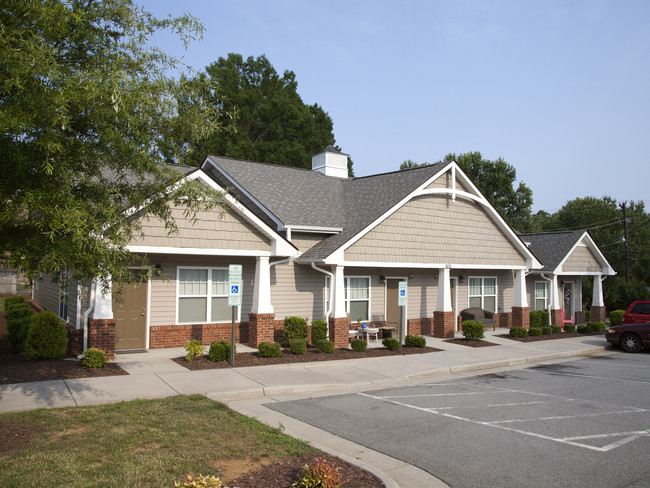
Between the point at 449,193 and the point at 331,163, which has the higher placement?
the point at 331,163

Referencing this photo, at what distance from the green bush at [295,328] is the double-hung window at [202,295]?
1.95 meters

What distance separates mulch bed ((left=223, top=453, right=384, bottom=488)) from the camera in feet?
19.6

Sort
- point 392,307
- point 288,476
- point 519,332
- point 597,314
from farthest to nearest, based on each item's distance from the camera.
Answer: point 597,314, point 519,332, point 392,307, point 288,476

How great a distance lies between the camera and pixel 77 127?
7.09 metres

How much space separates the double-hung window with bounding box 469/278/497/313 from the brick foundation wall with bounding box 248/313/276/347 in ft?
36.9

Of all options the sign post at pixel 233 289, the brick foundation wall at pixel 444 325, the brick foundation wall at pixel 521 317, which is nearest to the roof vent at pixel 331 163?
the brick foundation wall at pixel 444 325

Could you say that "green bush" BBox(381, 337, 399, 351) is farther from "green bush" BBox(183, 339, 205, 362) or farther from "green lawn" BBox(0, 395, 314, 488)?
"green lawn" BBox(0, 395, 314, 488)

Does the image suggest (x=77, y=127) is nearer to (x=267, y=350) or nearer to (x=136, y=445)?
(x=136, y=445)

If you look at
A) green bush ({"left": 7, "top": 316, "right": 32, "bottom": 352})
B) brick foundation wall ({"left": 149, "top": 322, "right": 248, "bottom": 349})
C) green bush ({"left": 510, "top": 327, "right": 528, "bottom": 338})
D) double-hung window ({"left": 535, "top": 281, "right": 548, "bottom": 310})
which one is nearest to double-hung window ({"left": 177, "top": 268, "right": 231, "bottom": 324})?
brick foundation wall ({"left": 149, "top": 322, "right": 248, "bottom": 349})

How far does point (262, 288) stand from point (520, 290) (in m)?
13.1

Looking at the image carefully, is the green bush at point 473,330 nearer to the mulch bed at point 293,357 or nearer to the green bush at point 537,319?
the mulch bed at point 293,357

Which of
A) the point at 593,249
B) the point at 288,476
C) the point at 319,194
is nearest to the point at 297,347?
the point at 319,194

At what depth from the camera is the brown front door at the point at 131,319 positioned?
15.0m

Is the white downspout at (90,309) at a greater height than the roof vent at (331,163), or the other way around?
the roof vent at (331,163)
